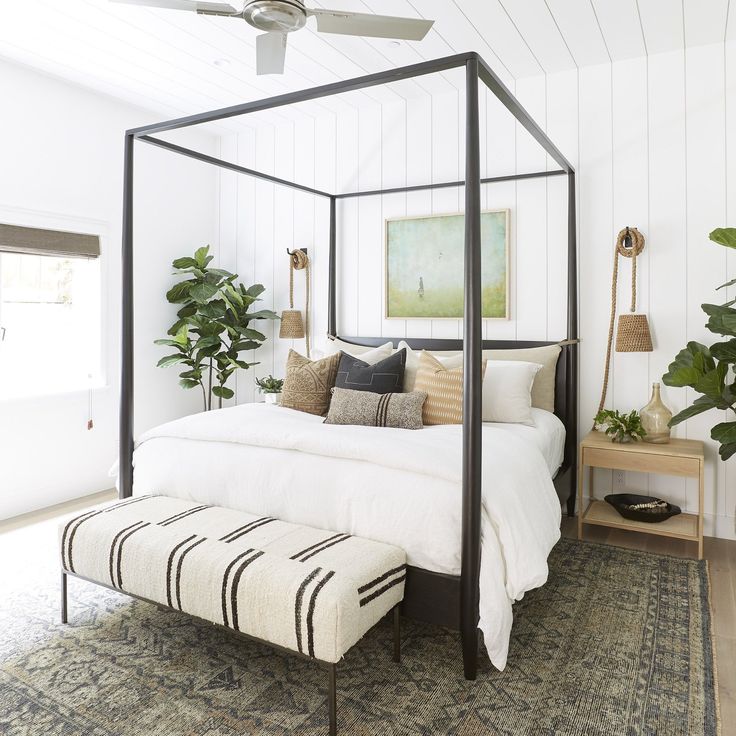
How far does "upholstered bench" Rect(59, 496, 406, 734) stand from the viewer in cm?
176

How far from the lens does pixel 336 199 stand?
176 inches

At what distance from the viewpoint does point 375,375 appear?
327 centimetres

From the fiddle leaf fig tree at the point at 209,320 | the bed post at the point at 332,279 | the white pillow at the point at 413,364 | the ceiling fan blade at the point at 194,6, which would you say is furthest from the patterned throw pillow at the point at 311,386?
the ceiling fan blade at the point at 194,6

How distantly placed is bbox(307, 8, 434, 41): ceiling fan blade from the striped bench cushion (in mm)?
1795

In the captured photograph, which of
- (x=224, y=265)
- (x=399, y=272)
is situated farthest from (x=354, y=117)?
(x=224, y=265)

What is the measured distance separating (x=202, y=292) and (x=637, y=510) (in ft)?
10.3

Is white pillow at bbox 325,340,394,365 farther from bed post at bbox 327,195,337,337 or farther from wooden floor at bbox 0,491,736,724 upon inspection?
wooden floor at bbox 0,491,736,724

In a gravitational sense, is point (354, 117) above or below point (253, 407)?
above

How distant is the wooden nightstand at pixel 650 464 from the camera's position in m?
2.98

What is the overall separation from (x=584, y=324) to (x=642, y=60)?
1520 mm

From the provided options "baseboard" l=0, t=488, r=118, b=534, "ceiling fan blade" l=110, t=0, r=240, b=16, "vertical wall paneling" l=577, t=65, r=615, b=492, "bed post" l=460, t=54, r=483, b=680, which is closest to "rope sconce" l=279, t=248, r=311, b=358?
"baseboard" l=0, t=488, r=118, b=534

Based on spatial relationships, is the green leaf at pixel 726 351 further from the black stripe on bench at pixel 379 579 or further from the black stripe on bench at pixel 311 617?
the black stripe on bench at pixel 311 617

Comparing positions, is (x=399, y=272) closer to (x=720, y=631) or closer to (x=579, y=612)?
(x=579, y=612)

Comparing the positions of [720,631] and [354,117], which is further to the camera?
[354,117]
